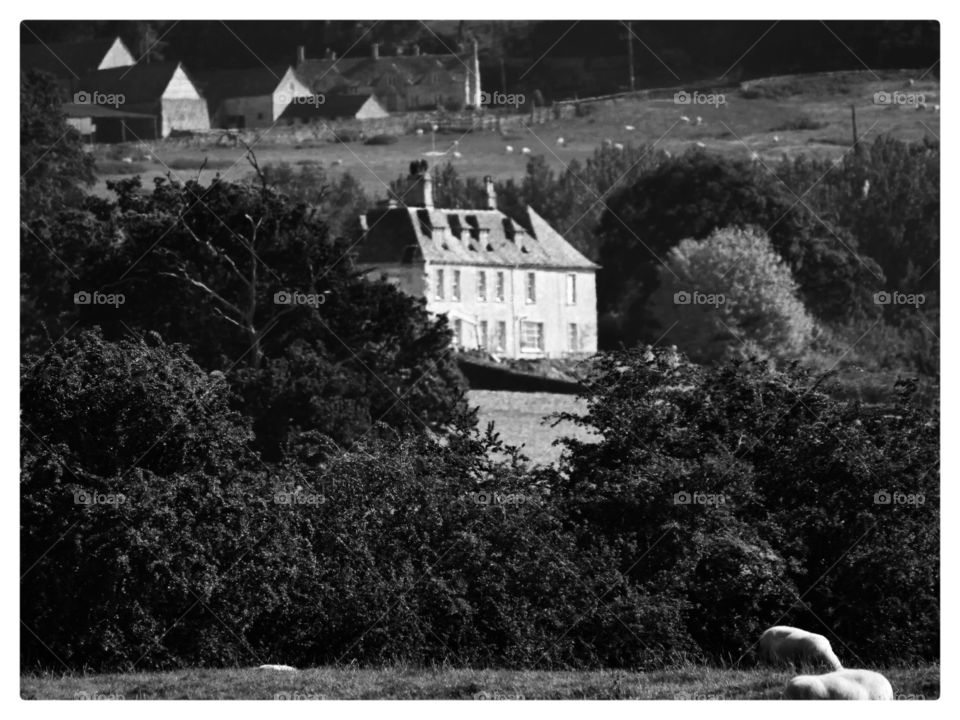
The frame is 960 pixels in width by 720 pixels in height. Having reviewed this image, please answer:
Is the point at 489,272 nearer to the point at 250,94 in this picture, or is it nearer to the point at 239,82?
the point at 250,94

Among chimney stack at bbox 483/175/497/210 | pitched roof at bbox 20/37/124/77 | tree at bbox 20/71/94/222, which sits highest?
pitched roof at bbox 20/37/124/77

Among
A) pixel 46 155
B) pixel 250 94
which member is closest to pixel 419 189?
pixel 46 155

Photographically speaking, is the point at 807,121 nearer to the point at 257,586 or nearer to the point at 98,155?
the point at 98,155

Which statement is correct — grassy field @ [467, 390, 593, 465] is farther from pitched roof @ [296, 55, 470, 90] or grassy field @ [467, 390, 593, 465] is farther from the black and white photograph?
pitched roof @ [296, 55, 470, 90]

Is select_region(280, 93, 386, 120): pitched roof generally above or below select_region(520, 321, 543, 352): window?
above

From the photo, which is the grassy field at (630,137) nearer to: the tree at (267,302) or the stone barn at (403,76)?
the tree at (267,302)

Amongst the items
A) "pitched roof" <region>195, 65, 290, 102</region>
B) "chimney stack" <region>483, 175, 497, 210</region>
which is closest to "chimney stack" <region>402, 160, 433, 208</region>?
"chimney stack" <region>483, 175, 497, 210</region>
